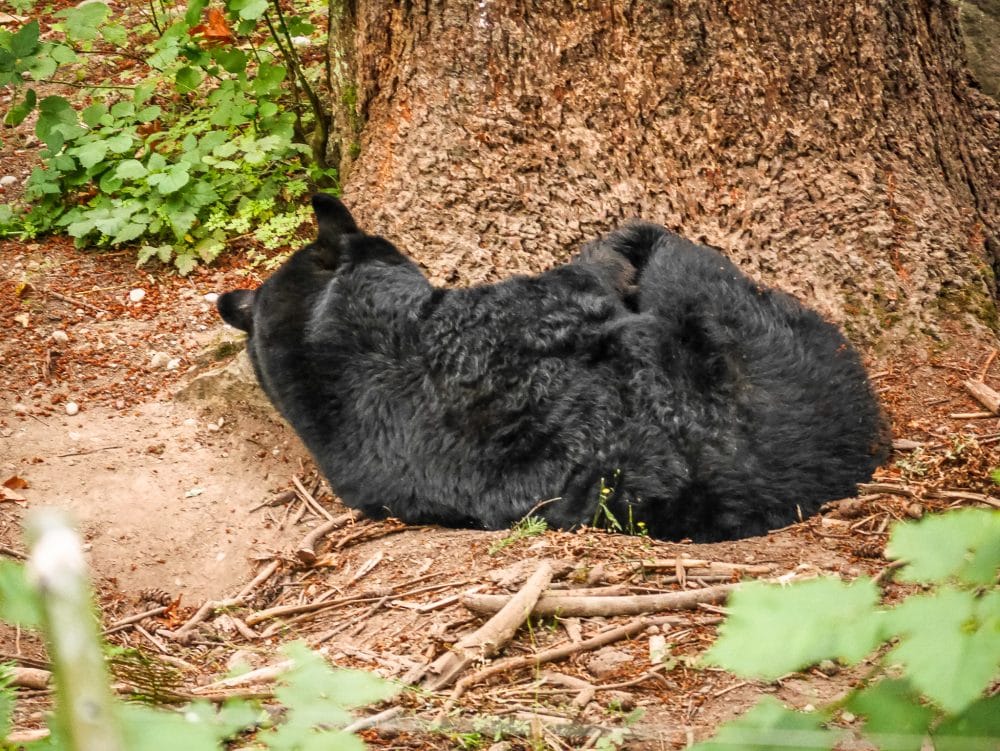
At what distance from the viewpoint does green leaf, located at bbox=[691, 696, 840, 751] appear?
1453 millimetres

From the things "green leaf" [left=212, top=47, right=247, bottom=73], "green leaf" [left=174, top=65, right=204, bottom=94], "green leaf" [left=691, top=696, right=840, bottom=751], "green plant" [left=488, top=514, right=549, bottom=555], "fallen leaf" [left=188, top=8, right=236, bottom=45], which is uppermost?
"fallen leaf" [left=188, top=8, right=236, bottom=45]

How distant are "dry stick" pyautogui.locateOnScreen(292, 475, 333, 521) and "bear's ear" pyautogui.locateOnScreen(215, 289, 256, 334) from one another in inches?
33.4

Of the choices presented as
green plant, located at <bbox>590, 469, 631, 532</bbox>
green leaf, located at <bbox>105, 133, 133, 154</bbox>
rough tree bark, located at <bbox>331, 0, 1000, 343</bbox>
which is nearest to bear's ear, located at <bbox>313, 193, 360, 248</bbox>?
rough tree bark, located at <bbox>331, 0, 1000, 343</bbox>

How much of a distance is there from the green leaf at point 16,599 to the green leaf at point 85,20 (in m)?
5.27

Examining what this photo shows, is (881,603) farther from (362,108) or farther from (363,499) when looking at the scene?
(362,108)

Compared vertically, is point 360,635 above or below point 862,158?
below

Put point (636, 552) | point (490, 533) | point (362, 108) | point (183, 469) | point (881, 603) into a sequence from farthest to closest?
point (362, 108)
point (183, 469)
point (490, 533)
point (636, 552)
point (881, 603)

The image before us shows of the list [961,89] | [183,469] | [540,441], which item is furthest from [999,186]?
[183,469]

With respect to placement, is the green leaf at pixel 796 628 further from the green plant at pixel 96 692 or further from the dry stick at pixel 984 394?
the dry stick at pixel 984 394

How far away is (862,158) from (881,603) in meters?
2.61

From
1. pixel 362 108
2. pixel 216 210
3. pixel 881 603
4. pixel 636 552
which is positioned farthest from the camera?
pixel 216 210

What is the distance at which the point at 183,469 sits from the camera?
5.11m

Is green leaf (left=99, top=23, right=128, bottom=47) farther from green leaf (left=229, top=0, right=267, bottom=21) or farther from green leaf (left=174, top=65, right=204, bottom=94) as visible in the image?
green leaf (left=229, top=0, right=267, bottom=21)

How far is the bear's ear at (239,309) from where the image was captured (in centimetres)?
510
